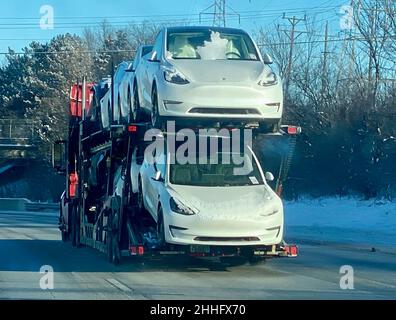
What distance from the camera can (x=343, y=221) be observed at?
103 ft

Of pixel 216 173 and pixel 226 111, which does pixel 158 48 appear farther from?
pixel 216 173

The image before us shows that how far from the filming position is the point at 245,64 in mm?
13773

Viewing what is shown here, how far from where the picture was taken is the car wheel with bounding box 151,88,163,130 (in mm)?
13445

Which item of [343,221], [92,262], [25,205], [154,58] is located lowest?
[25,205]

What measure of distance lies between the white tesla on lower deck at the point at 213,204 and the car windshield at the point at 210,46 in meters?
1.67

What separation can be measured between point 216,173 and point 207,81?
1.64 metres

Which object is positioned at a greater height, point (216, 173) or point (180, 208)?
point (216, 173)

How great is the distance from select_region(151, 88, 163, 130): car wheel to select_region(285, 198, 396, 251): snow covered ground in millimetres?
9469

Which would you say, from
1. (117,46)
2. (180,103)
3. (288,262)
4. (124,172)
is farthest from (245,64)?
(117,46)

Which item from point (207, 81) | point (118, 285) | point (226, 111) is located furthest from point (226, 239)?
point (207, 81)

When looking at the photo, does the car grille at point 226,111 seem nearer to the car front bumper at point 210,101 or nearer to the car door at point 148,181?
the car front bumper at point 210,101

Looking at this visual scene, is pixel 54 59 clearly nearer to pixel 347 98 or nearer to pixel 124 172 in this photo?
pixel 347 98

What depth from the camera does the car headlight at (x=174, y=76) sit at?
1335 cm

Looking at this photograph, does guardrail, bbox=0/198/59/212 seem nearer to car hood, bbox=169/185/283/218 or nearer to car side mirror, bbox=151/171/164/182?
car side mirror, bbox=151/171/164/182
